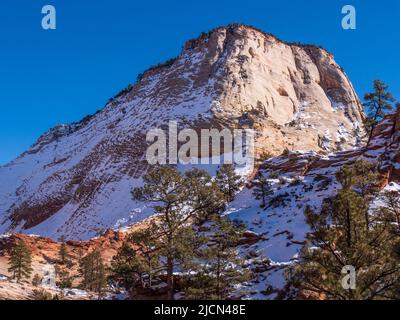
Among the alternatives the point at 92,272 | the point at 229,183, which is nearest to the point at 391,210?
the point at 92,272

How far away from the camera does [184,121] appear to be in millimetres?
72312

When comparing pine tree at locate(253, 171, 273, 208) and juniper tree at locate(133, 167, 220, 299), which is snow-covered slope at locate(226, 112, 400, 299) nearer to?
pine tree at locate(253, 171, 273, 208)

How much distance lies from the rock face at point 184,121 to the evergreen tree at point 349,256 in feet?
121

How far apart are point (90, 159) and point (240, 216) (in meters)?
39.7

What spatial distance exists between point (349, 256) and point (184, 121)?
191 feet

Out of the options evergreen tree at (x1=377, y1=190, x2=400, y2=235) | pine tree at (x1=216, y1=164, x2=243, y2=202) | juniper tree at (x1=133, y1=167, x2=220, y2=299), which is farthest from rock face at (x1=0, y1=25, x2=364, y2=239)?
evergreen tree at (x1=377, y1=190, x2=400, y2=235)

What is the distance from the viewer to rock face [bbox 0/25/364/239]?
65.2 metres

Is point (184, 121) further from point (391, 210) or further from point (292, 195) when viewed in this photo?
point (391, 210)

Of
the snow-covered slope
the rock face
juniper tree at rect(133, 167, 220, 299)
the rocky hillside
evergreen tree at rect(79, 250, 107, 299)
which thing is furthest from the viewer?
the rock face

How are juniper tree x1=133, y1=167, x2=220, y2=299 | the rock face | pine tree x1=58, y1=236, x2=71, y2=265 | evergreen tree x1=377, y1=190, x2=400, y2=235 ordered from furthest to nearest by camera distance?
the rock face < pine tree x1=58, y1=236, x2=71, y2=265 < juniper tree x1=133, y1=167, x2=220, y2=299 < evergreen tree x1=377, y1=190, x2=400, y2=235

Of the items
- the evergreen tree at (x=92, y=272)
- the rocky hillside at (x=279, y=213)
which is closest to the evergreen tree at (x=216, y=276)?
the rocky hillside at (x=279, y=213)

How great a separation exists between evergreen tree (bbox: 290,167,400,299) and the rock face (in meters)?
37.0

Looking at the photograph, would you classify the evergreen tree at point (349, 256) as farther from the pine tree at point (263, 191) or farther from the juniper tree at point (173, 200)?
the pine tree at point (263, 191)
